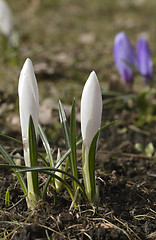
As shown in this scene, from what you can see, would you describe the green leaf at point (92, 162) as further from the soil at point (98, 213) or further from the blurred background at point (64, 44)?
the blurred background at point (64, 44)

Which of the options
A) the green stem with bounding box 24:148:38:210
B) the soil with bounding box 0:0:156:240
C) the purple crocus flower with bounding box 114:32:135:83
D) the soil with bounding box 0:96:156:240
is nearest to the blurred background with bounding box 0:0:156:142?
the soil with bounding box 0:0:156:240

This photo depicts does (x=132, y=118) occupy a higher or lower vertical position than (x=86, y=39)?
lower

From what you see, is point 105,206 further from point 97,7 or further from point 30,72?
point 97,7

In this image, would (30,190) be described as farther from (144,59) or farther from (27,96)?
(144,59)

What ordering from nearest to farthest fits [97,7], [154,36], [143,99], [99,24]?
[143,99], [154,36], [99,24], [97,7]

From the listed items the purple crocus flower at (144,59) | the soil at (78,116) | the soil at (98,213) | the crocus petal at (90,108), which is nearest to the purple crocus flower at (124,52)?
the purple crocus flower at (144,59)

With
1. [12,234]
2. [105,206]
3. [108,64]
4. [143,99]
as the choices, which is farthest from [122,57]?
[12,234]
